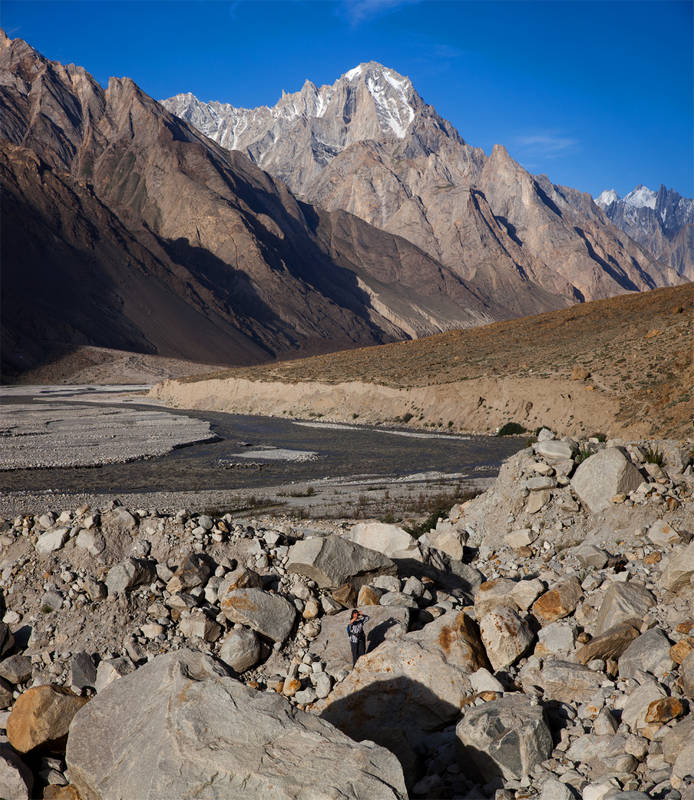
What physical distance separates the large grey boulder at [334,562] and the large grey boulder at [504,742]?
3.24m

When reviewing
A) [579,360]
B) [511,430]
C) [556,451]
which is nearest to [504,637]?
[556,451]

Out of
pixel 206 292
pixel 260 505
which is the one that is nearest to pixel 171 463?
pixel 260 505

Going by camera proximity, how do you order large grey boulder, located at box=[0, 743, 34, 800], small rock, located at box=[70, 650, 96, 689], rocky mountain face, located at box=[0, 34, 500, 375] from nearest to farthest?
large grey boulder, located at box=[0, 743, 34, 800] → small rock, located at box=[70, 650, 96, 689] → rocky mountain face, located at box=[0, 34, 500, 375]

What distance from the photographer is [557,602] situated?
8312mm

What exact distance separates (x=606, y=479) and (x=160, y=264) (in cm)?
14430

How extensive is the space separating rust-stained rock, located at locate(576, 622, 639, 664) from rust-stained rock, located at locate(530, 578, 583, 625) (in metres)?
0.96

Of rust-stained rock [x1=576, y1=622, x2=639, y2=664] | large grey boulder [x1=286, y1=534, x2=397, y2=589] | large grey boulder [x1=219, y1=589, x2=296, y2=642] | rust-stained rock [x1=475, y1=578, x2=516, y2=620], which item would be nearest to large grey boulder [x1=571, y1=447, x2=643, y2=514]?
rust-stained rock [x1=475, y1=578, x2=516, y2=620]

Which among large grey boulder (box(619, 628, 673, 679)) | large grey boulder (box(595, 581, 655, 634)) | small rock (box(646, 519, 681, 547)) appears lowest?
large grey boulder (box(619, 628, 673, 679))

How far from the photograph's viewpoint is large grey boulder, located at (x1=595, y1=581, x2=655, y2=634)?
7.52 metres

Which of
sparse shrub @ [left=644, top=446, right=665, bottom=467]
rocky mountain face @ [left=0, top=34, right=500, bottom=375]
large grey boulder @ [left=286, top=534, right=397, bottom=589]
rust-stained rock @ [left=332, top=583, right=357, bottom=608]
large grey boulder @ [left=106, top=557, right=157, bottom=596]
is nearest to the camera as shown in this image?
large grey boulder @ [left=106, top=557, right=157, bottom=596]

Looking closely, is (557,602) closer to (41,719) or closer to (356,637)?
(356,637)

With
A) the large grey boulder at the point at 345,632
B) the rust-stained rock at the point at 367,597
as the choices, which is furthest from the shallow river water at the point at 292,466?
the large grey boulder at the point at 345,632

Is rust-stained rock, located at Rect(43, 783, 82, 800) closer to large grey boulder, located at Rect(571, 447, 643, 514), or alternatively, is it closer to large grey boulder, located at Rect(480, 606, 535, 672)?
large grey boulder, located at Rect(480, 606, 535, 672)

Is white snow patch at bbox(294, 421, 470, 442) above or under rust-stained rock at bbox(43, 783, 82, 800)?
above
